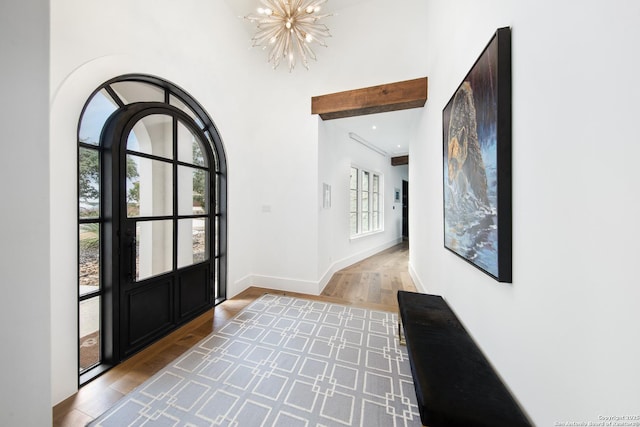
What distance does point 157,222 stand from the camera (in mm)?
2193

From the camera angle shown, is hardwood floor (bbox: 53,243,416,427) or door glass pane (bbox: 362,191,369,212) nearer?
hardwood floor (bbox: 53,243,416,427)

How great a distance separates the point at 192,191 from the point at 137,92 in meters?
1.05

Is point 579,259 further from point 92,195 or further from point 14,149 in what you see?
point 92,195

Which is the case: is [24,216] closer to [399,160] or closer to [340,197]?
[340,197]

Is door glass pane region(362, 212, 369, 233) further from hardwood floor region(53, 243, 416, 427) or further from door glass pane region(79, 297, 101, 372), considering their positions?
door glass pane region(79, 297, 101, 372)

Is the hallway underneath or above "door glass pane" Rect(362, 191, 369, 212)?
underneath

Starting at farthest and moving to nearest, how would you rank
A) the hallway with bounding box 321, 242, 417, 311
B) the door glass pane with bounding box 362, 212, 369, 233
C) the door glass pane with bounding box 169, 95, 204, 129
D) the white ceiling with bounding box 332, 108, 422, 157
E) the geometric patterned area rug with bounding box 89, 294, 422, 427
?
the door glass pane with bounding box 362, 212, 369, 233, the white ceiling with bounding box 332, 108, 422, 157, the hallway with bounding box 321, 242, 417, 311, the door glass pane with bounding box 169, 95, 204, 129, the geometric patterned area rug with bounding box 89, 294, 422, 427

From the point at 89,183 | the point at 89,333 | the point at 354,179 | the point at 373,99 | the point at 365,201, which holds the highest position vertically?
the point at 373,99

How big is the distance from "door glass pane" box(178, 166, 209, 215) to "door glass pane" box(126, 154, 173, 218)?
122 millimetres

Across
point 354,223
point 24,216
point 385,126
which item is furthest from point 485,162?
point 354,223

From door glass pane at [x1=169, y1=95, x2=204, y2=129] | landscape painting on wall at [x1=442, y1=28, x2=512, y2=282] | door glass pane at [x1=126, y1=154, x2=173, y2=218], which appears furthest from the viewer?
door glass pane at [x1=169, y1=95, x2=204, y2=129]

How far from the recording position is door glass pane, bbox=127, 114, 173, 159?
6.48 feet

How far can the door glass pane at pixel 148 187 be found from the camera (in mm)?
1952

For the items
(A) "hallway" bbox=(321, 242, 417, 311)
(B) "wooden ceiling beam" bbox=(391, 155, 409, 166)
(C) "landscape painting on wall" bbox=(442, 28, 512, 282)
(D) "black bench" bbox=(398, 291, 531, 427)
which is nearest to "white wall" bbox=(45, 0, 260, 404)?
(A) "hallway" bbox=(321, 242, 417, 311)
